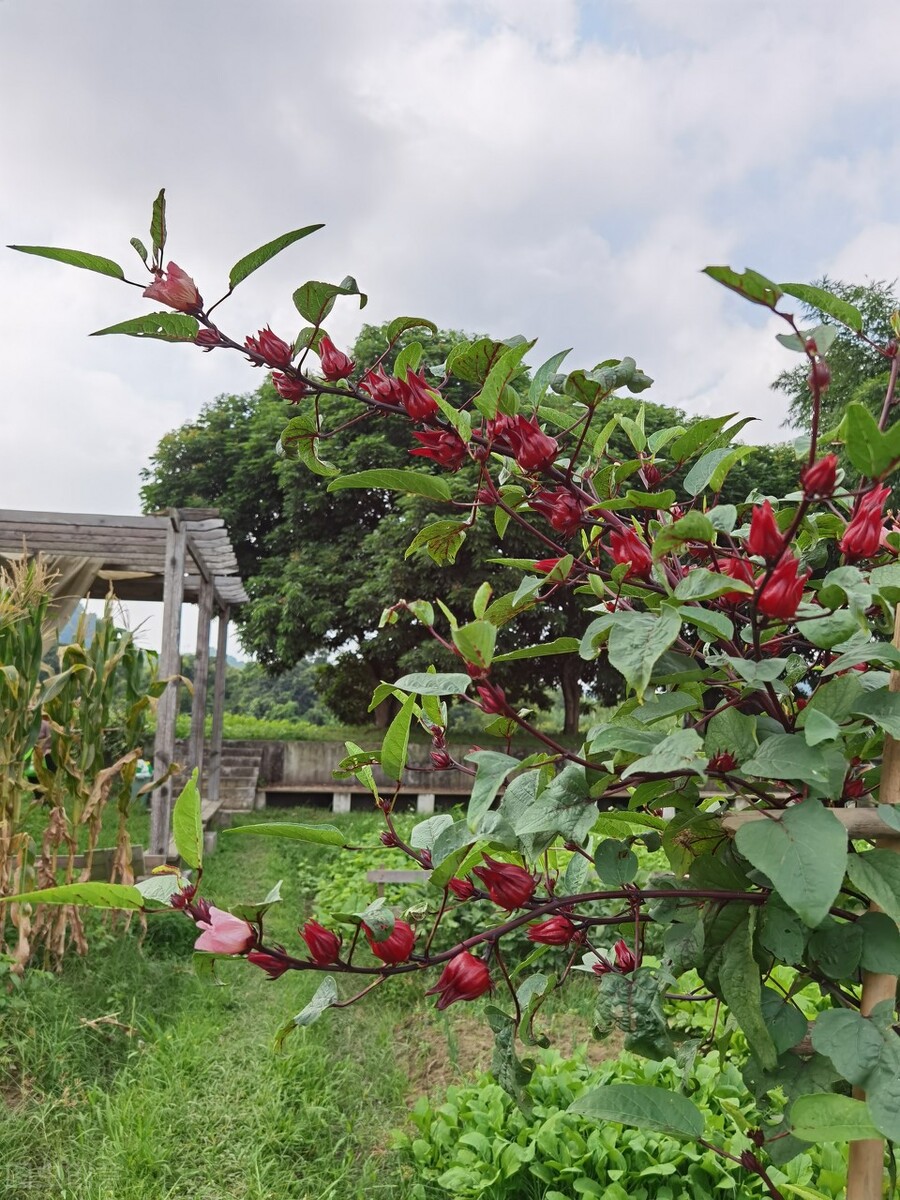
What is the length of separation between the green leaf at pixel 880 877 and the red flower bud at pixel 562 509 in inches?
14.5

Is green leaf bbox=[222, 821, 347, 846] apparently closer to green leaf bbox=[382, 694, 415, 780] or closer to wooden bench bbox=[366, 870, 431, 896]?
green leaf bbox=[382, 694, 415, 780]

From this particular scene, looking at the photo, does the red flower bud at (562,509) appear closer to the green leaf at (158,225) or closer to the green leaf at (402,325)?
the green leaf at (402,325)

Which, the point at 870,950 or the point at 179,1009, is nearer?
the point at 870,950

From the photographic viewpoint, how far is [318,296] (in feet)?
2.60

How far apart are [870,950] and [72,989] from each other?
3.59 meters

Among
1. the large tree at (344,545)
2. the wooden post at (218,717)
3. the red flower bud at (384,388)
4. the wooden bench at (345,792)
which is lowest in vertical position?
the wooden bench at (345,792)

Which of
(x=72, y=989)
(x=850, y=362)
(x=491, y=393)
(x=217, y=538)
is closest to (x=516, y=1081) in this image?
(x=491, y=393)

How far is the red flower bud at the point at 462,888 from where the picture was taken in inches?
29.9

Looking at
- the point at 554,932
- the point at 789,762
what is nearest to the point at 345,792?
the point at 554,932

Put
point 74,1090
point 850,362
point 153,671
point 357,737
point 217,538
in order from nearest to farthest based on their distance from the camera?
point 74,1090 < point 153,671 < point 217,538 < point 357,737 < point 850,362

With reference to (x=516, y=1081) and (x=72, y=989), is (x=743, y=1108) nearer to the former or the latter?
(x=516, y=1081)

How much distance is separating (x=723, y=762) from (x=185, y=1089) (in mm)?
2777

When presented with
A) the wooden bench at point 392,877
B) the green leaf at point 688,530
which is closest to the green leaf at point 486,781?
the green leaf at point 688,530

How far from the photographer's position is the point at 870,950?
71 centimetres
